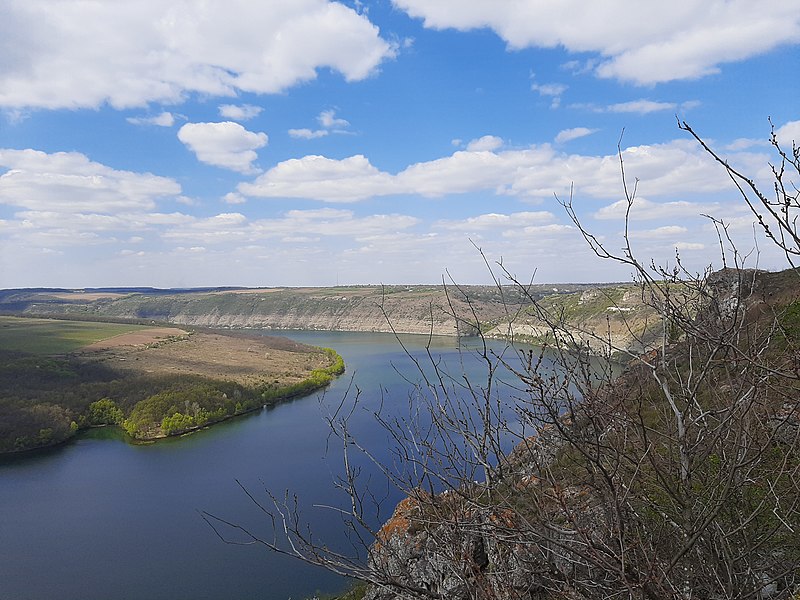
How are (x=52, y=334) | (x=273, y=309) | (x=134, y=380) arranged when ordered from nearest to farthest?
(x=134, y=380) → (x=52, y=334) → (x=273, y=309)

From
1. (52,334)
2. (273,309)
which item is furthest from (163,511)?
(273,309)

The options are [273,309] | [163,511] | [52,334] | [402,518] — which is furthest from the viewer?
[273,309]

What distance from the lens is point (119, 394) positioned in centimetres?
3450

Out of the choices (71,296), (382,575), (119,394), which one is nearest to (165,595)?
(382,575)

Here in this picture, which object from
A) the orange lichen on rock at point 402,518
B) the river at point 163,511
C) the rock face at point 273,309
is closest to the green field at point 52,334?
the river at point 163,511

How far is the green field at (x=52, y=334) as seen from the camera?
4606 cm

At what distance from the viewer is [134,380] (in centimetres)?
3750

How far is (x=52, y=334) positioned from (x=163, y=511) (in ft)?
147

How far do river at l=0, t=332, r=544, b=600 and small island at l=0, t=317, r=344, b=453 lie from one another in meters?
1.70

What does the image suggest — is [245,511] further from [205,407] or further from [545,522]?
[545,522]

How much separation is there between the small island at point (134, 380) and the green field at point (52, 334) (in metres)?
0.09

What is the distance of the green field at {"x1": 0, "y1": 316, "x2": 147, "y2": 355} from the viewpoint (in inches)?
1813

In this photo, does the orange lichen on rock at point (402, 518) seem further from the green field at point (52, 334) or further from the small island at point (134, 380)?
the green field at point (52, 334)

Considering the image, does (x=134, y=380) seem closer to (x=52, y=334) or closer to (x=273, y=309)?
(x=52, y=334)
